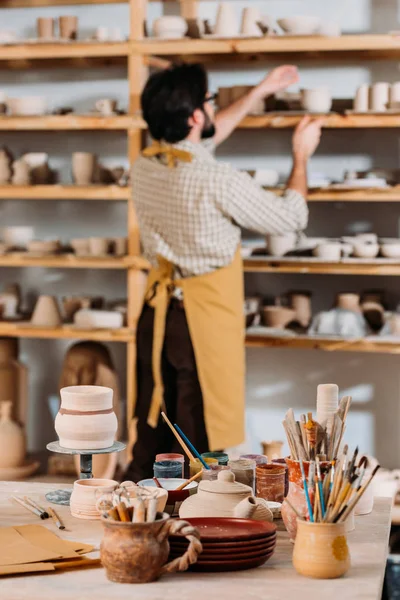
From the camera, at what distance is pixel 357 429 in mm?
4867

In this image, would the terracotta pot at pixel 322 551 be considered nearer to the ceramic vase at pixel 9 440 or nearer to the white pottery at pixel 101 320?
the white pottery at pixel 101 320

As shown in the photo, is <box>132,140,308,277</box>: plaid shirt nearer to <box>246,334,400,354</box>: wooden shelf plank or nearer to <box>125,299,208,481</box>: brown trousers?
<box>125,299,208,481</box>: brown trousers

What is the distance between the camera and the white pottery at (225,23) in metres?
4.41

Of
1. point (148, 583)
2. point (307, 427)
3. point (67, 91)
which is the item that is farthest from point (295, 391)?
point (148, 583)

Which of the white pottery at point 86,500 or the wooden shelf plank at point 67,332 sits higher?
the white pottery at point 86,500

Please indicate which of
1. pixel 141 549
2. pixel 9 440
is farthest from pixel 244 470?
pixel 9 440

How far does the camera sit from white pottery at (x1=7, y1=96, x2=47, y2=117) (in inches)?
184

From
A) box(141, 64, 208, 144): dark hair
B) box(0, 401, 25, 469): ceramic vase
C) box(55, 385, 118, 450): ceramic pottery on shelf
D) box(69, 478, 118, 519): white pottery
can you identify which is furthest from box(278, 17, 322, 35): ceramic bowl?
box(69, 478, 118, 519): white pottery

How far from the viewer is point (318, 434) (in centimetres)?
203

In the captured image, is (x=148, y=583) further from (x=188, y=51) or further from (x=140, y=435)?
(x=188, y=51)

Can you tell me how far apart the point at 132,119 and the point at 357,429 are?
6.10 ft

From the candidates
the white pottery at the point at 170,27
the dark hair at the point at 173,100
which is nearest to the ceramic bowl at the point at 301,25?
the white pottery at the point at 170,27

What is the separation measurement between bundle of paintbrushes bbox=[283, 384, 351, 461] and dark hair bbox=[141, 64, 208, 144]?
6.61ft

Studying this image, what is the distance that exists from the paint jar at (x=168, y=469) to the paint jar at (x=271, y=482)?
7.6 inches
